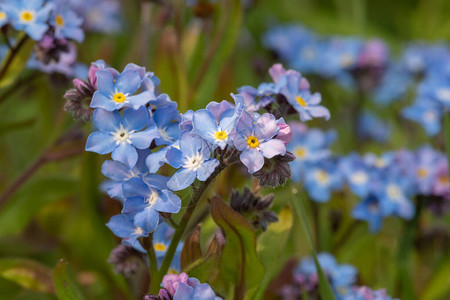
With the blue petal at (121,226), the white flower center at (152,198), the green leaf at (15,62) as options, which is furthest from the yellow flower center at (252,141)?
the green leaf at (15,62)

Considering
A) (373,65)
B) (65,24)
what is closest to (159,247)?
(65,24)

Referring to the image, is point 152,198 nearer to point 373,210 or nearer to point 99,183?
point 99,183

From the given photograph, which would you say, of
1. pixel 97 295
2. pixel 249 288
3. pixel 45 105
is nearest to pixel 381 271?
Answer: pixel 249 288

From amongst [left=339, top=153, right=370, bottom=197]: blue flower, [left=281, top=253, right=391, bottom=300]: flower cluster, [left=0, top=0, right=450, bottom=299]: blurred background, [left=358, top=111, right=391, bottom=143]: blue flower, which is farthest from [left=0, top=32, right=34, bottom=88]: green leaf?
[left=358, top=111, right=391, bottom=143]: blue flower

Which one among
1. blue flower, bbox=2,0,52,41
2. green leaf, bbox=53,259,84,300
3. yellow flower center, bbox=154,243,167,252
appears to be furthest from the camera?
blue flower, bbox=2,0,52,41

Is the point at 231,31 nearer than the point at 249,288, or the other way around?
the point at 249,288

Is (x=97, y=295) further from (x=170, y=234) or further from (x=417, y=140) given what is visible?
(x=417, y=140)

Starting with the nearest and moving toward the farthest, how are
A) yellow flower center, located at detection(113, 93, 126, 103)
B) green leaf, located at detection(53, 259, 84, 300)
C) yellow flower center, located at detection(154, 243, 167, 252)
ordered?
yellow flower center, located at detection(113, 93, 126, 103)
green leaf, located at detection(53, 259, 84, 300)
yellow flower center, located at detection(154, 243, 167, 252)

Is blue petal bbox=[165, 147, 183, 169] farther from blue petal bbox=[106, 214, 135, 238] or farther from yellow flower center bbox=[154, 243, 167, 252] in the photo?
yellow flower center bbox=[154, 243, 167, 252]
